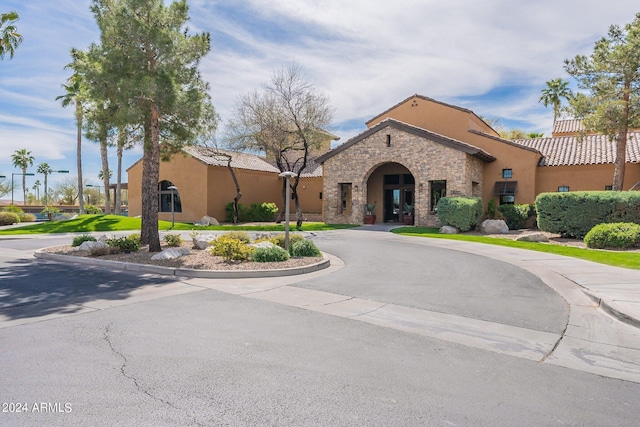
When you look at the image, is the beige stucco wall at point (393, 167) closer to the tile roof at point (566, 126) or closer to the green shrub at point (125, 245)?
the green shrub at point (125, 245)

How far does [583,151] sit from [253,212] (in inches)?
910

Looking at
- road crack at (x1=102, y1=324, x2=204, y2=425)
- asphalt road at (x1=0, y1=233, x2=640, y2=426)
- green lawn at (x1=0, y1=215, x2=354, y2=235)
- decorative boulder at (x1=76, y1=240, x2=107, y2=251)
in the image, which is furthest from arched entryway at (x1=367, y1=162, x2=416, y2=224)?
road crack at (x1=102, y1=324, x2=204, y2=425)

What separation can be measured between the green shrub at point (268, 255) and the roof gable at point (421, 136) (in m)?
15.3

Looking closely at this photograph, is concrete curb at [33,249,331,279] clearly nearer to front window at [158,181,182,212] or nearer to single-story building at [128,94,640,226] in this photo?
single-story building at [128,94,640,226]

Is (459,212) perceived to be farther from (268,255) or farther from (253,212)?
(253,212)

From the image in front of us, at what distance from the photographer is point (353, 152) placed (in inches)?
1043

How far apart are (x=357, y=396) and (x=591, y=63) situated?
2221cm

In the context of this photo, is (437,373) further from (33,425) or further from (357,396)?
(33,425)

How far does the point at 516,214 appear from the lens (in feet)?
76.0

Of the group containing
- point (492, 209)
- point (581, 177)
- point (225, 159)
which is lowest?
point (492, 209)

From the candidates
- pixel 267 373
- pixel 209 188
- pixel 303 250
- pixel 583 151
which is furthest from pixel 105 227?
pixel 583 151

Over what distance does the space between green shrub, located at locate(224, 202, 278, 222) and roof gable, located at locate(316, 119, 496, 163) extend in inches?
289

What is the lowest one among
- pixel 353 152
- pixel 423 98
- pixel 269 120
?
pixel 353 152

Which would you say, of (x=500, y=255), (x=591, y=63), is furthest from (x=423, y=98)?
(x=500, y=255)
